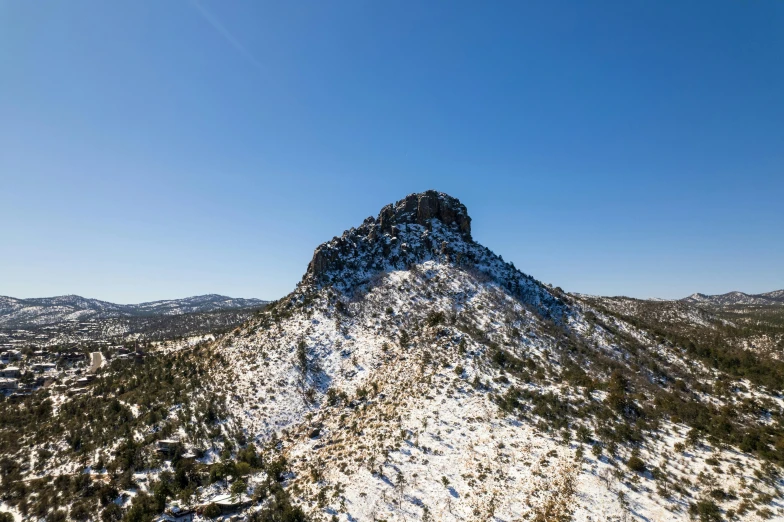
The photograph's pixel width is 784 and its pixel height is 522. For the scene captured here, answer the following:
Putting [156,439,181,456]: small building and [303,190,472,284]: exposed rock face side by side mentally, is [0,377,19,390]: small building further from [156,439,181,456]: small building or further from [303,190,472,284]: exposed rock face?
[303,190,472,284]: exposed rock face

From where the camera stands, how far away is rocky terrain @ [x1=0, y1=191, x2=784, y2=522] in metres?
22.7

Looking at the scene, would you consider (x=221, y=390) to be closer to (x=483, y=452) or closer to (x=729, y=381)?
(x=483, y=452)

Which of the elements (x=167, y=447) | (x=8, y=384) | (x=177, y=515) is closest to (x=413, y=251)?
(x=167, y=447)

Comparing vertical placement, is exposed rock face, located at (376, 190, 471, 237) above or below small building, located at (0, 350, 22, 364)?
above

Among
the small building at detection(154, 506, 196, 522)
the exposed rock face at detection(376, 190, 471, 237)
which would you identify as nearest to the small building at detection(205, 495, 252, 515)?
the small building at detection(154, 506, 196, 522)

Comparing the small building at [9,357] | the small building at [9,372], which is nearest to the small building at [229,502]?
the small building at [9,372]

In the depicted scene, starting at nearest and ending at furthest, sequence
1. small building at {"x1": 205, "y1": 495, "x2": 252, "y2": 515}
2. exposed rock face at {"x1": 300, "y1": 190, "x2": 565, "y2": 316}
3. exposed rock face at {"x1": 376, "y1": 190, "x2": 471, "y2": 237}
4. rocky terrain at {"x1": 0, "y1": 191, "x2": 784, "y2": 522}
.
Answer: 1. rocky terrain at {"x1": 0, "y1": 191, "x2": 784, "y2": 522}
2. small building at {"x1": 205, "y1": 495, "x2": 252, "y2": 515}
3. exposed rock face at {"x1": 300, "y1": 190, "x2": 565, "y2": 316}
4. exposed rock face at {"x1": 376, "y1": 190, "x2": 471, "y2": 237}

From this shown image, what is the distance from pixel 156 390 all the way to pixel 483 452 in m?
43.4

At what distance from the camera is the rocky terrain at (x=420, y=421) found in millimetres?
22656

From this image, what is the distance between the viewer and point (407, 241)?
68.9 m

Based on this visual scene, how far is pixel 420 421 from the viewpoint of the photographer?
31.2 m

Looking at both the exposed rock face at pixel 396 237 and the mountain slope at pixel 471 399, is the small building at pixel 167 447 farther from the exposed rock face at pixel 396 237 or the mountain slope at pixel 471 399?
the exposed rock face at pixel 396 237

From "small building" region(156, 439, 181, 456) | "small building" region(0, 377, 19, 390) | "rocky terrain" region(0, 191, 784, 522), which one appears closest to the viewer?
"rocky terrain" region(0, 191, 784, 522)

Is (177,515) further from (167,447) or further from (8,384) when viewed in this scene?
(8,384)
